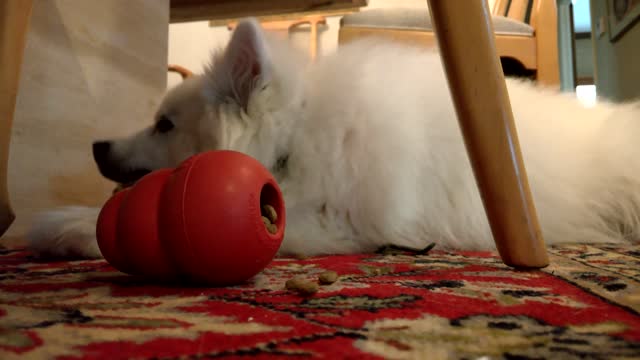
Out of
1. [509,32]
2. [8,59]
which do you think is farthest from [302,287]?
[509,32]

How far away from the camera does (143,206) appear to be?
0.71m

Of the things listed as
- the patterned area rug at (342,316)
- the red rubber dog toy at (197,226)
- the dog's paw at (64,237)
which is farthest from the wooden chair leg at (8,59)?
the red rubber dog toy at (197,226)

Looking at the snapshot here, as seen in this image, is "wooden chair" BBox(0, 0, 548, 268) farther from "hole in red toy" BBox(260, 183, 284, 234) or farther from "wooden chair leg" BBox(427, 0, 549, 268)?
"hole in red toy" BBox(260, 183, 284, 234)

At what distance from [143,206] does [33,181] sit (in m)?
1.06

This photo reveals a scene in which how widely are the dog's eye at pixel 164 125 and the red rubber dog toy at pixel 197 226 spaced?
0.68 m

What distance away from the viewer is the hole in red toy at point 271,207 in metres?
0.78

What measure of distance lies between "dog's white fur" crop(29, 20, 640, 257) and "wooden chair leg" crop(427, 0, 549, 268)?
44 cm

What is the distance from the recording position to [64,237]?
112cm

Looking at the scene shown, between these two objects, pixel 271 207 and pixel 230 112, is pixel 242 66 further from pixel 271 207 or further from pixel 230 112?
pixel 271 207

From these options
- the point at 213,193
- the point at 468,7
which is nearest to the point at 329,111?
the point at 468,7

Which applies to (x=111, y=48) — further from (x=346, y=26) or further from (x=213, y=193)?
(x=213, y=193)

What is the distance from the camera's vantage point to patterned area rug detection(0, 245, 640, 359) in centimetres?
43

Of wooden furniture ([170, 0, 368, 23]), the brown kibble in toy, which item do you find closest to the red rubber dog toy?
the brown kibble in toy

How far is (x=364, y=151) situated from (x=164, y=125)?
0.57 metres
